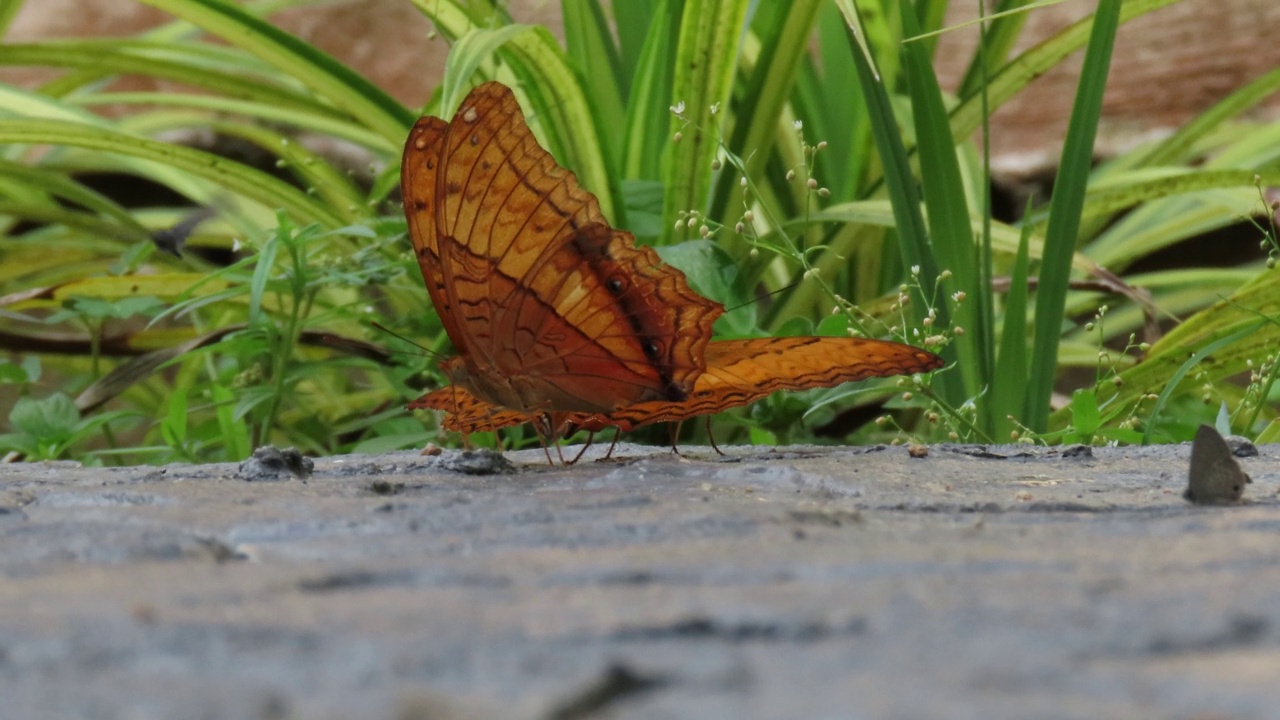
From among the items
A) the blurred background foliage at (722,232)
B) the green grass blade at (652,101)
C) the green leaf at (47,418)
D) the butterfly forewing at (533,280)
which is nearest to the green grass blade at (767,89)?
the blurred background foliage at (722,232)

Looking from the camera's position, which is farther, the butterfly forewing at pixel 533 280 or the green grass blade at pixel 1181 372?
the green grass blade at pixel 1181 372

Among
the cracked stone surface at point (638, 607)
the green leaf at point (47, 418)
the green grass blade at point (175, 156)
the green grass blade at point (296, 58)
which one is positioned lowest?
the green leaf at point (47, 418)

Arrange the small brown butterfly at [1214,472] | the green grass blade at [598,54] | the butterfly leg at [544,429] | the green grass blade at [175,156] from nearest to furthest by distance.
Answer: the small brown butterfly at [1214,472], the butterfly leg at [544,429], the green grass blade at [175,156], the green grass blade at [598,54]

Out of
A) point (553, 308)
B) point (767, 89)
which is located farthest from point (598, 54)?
point (553, 308)

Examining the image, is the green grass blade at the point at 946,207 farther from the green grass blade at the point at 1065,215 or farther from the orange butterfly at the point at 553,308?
the orange butterfly at the point at 553,308

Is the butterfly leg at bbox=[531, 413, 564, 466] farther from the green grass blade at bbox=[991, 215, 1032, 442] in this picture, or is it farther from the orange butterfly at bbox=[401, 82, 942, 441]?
the green grass blade at bbox=[991, 215, 1032, 442]

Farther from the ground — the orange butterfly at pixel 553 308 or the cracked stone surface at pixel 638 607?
the orange butterfly at pixel 553 308

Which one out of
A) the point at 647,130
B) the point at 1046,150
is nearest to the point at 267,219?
the point at 647,130
